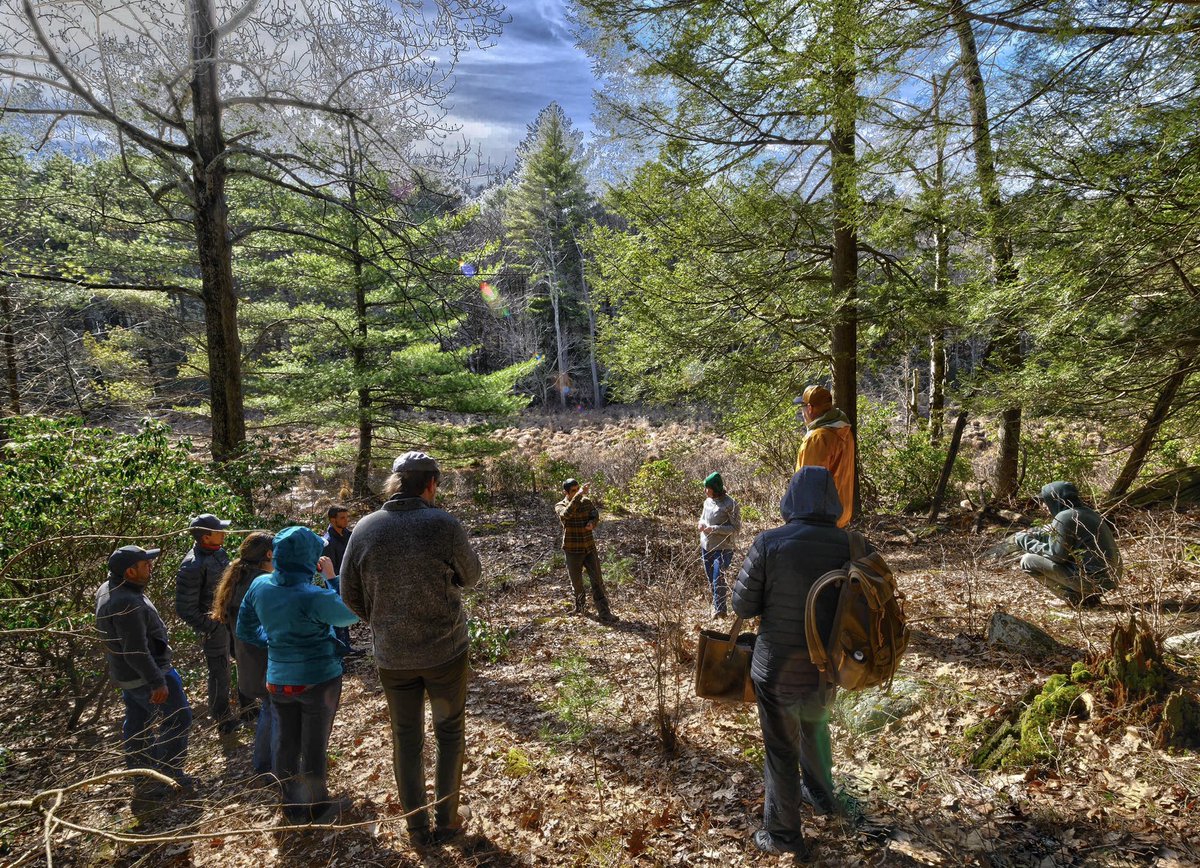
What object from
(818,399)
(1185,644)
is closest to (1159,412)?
(1185,644)

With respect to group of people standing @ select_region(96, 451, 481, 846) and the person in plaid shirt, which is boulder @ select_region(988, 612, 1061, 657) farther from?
group of people standing @ select_region(96, 451, 481, 846)

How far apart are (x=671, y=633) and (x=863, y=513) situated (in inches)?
265

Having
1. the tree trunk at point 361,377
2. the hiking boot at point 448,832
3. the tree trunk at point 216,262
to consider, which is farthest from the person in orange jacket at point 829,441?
the tree trunk at point 361,377

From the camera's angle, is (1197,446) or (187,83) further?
(1197,446)

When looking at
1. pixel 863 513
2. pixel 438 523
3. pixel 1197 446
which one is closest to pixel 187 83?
pixel 438 523

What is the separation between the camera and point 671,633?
14.2 feet

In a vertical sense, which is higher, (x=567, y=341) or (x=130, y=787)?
(x=567, y=341)

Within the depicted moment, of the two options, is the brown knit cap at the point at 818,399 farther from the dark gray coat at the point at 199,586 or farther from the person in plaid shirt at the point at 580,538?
the dark gray coat at the point at 199,586

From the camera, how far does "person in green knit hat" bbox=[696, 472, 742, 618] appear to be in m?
6.10

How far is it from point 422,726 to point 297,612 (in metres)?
0.90

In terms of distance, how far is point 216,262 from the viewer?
642 cm

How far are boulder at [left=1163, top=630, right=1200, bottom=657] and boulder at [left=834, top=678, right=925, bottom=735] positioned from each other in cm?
151

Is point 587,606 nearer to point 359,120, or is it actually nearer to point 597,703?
point 597,703

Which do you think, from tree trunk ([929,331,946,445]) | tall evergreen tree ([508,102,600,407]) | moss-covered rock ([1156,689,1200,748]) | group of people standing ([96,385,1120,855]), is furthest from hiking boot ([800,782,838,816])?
tall evergreen tree ([508,102,600,407])
